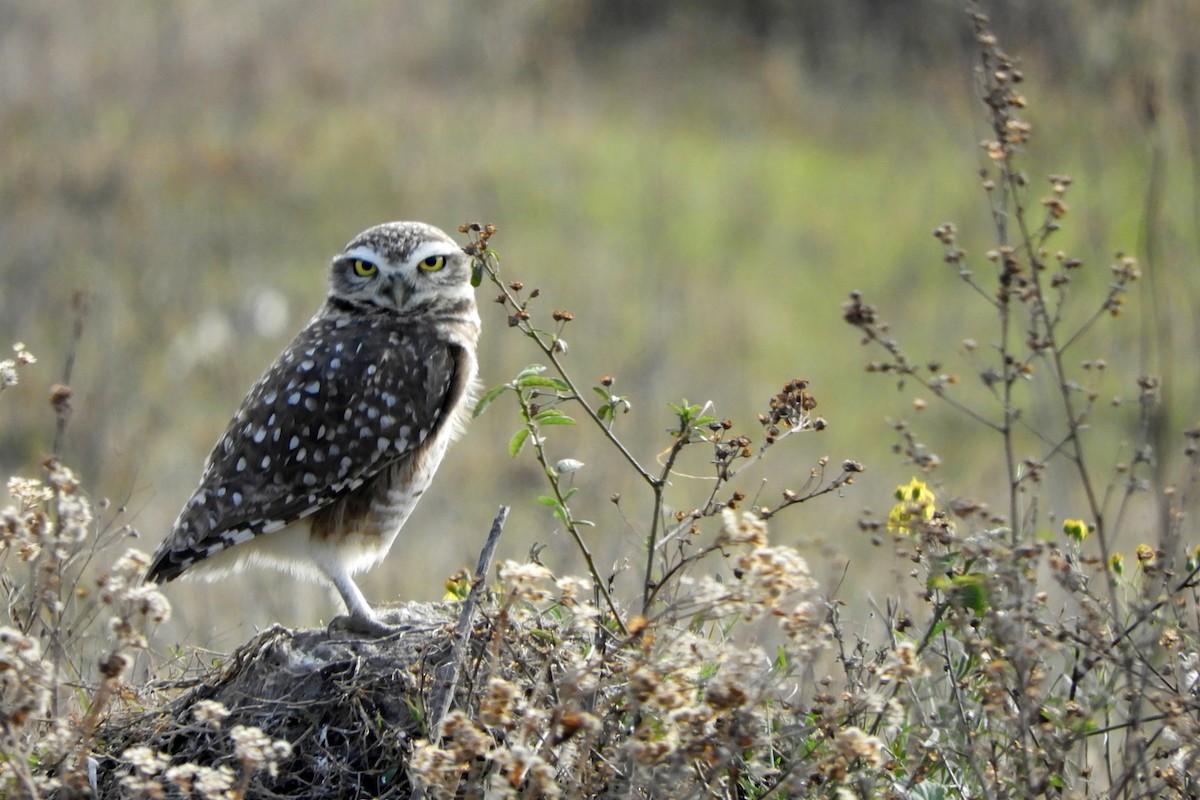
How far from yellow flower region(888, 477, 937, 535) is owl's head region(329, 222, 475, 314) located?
206 cm

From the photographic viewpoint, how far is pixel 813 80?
24.1 meters

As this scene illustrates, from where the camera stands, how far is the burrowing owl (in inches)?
209

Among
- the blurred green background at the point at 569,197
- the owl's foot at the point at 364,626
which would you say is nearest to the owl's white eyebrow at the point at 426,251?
the owl's foot at the point at 364,626

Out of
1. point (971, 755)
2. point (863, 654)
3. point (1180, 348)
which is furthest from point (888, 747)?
point (1180, 348)

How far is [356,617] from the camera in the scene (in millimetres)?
4922

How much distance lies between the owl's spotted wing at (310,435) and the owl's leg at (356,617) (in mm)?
254

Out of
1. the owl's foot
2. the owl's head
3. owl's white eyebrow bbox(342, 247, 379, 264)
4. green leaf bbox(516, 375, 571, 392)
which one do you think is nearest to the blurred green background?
the owl's head

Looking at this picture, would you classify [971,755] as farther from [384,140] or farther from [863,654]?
[384,140]

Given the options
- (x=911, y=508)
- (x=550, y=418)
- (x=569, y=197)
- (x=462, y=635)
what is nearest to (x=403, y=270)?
(x=550, y=418)

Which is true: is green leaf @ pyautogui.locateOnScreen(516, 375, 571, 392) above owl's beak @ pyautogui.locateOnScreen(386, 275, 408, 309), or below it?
below

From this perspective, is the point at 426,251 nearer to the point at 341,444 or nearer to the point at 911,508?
the point at 341,444

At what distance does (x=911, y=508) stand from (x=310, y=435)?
2.31 meters

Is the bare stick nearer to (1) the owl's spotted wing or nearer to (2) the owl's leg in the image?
(2) the owl's leg

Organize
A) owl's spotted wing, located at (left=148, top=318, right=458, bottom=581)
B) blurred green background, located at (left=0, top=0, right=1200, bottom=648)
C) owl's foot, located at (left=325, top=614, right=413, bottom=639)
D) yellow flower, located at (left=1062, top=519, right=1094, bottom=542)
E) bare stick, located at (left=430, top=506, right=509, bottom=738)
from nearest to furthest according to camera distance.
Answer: bare stick, located at (left=430, top=506, right=509, bottom=738) < yellow flower, located at (left=1062, top=519, right=1094, bottom=542) < owl's foot, located at (left=325, top=614, right=413, bottom=639) < owl's spotted wing, located at (left=148, top=318, right=458, bottom=581) < blurred green background, located at (left=0, top=0, right=1200, bottom=648)
